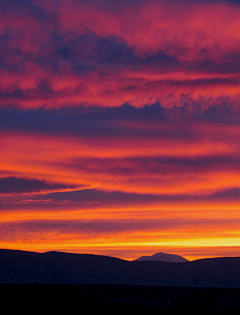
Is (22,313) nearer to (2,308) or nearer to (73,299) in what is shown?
(2,308)

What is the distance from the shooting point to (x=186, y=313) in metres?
60.9

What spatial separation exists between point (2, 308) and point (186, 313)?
1101 inches

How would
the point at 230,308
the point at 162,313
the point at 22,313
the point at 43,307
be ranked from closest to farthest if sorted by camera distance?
1. the point at 22,313
2. the point at 43,307
3. the point at 162,313
4. the point at 230,308

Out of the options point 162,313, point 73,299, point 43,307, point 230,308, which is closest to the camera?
point 43,307

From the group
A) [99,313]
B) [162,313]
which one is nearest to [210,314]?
[162,313]

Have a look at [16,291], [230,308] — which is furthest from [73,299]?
[230,308]

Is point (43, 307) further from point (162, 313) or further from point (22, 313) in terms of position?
point (162, 313)

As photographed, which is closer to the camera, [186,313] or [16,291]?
[16,291]

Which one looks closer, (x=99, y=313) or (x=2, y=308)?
(x=2, y=308)

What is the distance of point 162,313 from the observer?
58375mm

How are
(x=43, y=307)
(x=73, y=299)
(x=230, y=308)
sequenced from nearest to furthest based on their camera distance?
(x=43, y=307) < (x=73, y=299) < (x=230, y=308)

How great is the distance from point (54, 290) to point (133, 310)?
11.2m

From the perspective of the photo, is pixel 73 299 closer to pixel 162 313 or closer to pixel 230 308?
pixel 162 313

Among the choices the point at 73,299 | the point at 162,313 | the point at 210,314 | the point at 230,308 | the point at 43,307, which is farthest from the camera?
the point at 230,308
